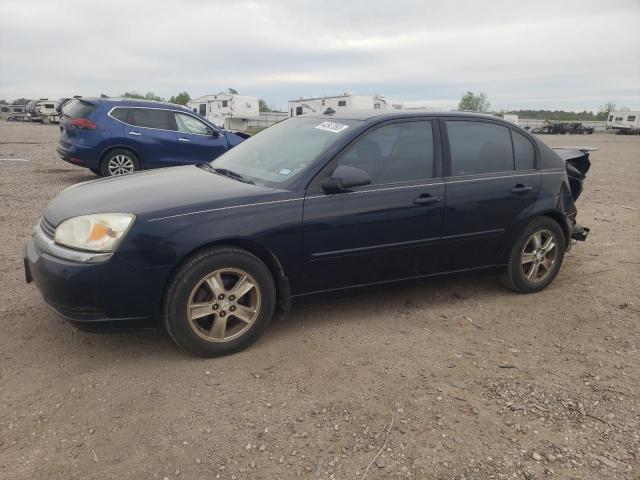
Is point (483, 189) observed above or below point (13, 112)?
below

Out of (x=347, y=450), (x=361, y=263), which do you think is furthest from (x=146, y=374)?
(x=361, y=263)

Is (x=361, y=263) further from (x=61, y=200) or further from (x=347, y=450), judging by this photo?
(x=61, y=200)

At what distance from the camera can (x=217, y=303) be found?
3.21 metres

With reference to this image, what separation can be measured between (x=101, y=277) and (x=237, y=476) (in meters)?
1.36

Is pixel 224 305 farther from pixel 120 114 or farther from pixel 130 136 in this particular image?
pixel 120 114

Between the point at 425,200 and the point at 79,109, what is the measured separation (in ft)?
27.1

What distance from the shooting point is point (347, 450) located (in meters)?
2.48

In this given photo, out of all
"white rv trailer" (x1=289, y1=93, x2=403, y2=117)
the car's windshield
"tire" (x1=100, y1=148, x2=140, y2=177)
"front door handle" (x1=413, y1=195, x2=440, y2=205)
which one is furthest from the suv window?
"white rv trailer" (x1=289, y1=93, x2=403, y2=117)

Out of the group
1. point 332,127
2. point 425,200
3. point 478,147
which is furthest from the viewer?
point 478,147

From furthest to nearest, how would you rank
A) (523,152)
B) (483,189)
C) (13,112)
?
(13,112), (523,152), (483,189)

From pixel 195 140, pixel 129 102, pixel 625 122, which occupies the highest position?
pixel 625 122

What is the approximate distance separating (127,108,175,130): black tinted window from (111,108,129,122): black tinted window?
91mm

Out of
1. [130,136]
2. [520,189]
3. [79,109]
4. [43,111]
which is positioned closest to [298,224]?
[520,189]

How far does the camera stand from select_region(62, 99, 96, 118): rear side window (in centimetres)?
966
